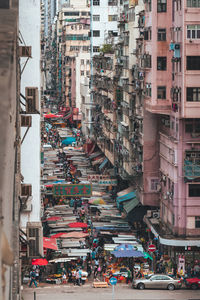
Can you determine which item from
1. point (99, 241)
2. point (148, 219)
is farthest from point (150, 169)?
point (99, 241)

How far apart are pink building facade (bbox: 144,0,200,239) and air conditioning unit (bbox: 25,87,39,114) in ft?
74.9

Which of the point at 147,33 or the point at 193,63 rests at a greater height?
the point at 147,33

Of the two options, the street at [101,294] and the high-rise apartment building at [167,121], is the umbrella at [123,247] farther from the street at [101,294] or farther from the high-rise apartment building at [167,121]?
the street at [101,294]

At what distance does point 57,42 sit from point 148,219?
131186 millimetres

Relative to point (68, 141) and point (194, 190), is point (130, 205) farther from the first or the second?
point (68, 141)

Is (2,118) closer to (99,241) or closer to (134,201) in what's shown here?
(99,241)

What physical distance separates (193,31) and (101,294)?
16.1 meters

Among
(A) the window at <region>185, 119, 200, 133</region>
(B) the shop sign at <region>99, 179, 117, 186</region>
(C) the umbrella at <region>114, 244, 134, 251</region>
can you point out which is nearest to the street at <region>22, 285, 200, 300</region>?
(C) the umbrella at <region>114, 244, 134, 251</region>

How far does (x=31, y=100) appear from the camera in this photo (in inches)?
887

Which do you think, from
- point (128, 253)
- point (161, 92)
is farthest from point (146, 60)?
point (128, 253)

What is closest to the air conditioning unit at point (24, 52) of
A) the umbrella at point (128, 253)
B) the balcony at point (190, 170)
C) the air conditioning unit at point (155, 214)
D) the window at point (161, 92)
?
the umbrella at point (128, 253)

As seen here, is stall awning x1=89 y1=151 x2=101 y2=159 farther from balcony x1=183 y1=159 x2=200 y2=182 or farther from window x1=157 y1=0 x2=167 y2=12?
balcony x1=183 y1=159 x2=200 y2=182

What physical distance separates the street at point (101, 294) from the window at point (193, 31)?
14.5 m

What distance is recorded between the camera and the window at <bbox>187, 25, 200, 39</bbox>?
146ft
